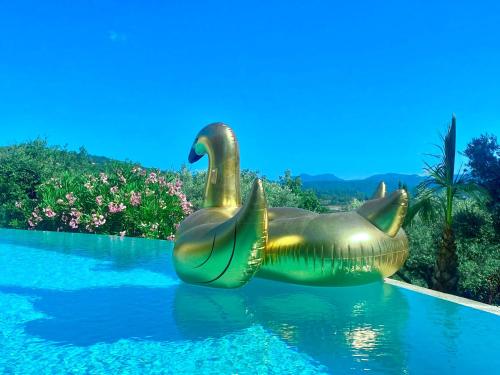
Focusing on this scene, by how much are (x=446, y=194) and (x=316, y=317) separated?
6.23 metres

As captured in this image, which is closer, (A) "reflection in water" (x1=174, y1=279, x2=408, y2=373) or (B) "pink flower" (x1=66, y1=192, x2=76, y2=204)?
(A) "reflection in water" (x1=174, y1=279, x2=408, y2=373)

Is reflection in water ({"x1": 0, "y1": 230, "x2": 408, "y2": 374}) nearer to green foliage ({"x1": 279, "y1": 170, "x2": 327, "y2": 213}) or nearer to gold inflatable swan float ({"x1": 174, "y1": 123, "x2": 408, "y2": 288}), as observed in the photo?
gold inflatable swan float ({"x1": 174, "y1": 123, "x2": 408, "y2": 288})

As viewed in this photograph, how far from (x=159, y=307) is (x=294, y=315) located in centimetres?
158

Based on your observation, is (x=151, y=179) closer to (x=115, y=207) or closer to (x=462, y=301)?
(x=115, y=207)

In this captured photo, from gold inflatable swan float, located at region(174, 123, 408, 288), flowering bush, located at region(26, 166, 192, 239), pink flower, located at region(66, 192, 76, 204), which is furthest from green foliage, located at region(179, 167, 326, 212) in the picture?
gold inflatable swan float, located at region(174, 123, 408, 288)

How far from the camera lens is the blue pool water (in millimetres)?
4402

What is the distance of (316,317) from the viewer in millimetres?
5840

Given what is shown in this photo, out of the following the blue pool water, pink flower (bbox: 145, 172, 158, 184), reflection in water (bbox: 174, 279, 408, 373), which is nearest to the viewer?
the blue pool water

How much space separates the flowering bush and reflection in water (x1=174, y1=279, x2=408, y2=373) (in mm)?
7072

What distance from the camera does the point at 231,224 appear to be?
5.34m

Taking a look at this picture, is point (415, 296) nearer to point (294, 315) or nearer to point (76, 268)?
point (294, 315)

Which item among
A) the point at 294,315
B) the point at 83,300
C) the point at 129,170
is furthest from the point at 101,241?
the point at 294,315

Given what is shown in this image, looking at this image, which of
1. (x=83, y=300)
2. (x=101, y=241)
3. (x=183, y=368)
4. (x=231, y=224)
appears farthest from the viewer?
(x=101, y=241)

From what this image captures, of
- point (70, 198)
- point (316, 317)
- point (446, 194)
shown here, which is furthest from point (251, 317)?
point (70, 198)
